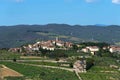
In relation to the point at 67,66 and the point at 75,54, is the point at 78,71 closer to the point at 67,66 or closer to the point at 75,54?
the point at 67,66

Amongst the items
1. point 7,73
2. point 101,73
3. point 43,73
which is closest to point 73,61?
point 101,73

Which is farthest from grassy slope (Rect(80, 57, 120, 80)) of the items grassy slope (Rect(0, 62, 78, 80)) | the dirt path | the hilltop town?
the dirt path

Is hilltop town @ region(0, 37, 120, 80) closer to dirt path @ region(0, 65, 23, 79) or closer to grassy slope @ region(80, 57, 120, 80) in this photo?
grassy slope @ region(80, 57, 120, 80)

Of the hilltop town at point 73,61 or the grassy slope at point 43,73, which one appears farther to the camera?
the hilltop town at point 73,61

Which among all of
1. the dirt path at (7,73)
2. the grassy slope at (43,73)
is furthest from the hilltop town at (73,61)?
the dirt path at (7,73)

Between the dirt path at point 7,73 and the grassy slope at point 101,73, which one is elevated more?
the dirt path at point 7,73

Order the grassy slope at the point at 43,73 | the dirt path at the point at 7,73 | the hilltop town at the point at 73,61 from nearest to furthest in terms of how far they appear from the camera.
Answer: the grassy slope at the point at 43,73 < the dirt path at the point at 7,73 < the hilltop town at the point at 73,61

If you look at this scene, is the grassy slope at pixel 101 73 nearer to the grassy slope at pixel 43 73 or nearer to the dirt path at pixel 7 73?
the grassy slope at pixel 43 73

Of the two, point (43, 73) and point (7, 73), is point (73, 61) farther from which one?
point (7, 73)

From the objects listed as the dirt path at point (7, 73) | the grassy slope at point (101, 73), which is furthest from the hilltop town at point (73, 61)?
the dirt path at point (7, 73)

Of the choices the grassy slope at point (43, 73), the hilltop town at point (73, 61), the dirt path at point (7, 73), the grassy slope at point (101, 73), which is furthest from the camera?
the hilltop town at point (73, 61)

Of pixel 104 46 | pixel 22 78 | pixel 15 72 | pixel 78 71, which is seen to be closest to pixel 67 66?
pixel 78 71
